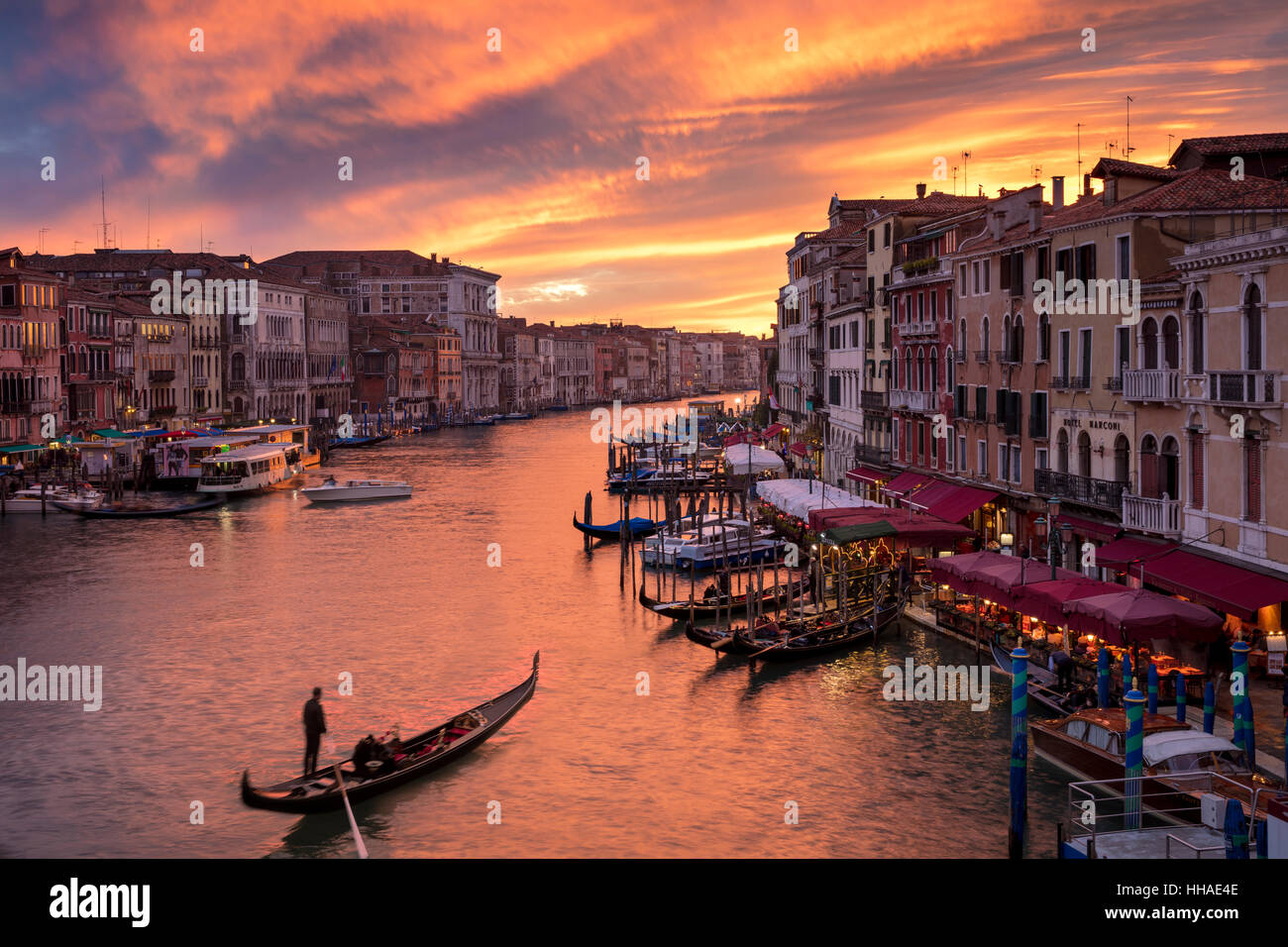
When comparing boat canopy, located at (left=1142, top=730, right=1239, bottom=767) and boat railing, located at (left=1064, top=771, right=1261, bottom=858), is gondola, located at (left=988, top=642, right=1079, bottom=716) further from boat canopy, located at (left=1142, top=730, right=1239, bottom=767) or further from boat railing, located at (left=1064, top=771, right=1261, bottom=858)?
boat railing, located at (left=1064, top=771, right=1261, bottom=858)

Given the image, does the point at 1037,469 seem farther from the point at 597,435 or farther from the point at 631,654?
the point at 597,435

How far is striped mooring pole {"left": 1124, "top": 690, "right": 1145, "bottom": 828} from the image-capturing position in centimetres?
1296

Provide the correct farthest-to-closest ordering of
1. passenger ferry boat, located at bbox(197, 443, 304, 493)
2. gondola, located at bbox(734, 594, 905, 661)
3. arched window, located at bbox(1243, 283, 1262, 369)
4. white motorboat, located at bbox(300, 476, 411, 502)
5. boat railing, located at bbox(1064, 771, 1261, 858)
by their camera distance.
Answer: passenger ferry boat, located at bbox(197, 443, 304, 493), white motorboat, located at bbox(300, 476, 411, 502), gondola, located at bbox(734, 594, 905, 661), arched window, located at bbox(1243, 283, 1262, 369), boat railing, located at bbox(1064, 771, 1261, 858)

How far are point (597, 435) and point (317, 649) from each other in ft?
271

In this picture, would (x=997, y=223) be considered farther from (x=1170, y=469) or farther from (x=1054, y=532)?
(x=1170, y=469)

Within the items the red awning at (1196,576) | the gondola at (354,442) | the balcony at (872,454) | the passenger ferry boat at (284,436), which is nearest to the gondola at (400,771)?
the red awning at (1196,576)

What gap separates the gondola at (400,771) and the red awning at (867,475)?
2012 centimetres

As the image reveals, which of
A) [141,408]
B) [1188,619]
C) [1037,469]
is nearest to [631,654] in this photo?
[1037,469]

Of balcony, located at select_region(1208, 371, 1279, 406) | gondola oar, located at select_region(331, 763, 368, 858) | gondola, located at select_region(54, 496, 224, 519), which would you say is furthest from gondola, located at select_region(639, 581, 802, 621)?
gondola, located at select_region(54, 496, 224, 519)

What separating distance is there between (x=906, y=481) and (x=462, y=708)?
58.3 ft

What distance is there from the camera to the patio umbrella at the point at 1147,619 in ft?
55.1

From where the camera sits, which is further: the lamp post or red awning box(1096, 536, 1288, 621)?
the lamp post

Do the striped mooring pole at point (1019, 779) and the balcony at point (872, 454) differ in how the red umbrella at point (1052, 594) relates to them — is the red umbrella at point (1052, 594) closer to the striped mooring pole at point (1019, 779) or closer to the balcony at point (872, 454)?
the striped mooring pole at point (1019, 779)

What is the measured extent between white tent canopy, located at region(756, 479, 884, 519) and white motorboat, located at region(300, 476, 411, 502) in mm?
21933
